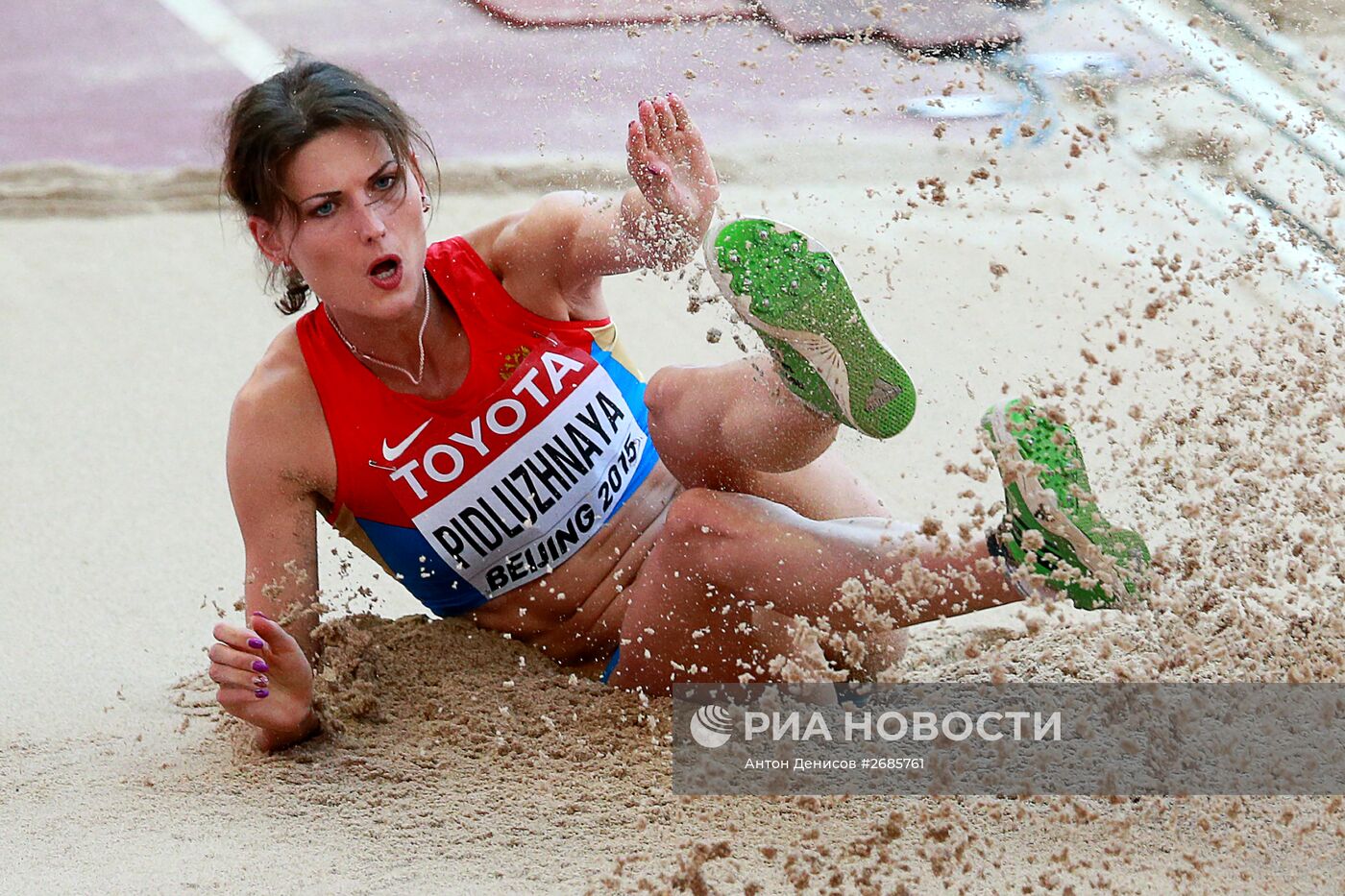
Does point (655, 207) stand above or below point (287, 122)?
below

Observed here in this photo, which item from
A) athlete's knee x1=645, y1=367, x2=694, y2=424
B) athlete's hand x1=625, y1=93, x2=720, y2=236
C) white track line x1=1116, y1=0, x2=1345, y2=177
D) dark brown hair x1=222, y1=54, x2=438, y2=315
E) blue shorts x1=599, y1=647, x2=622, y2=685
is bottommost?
blue shorts x1=599, y1=647, x2=622, y2=685

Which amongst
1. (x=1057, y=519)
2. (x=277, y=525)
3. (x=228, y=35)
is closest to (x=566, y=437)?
(x=277, y=525)

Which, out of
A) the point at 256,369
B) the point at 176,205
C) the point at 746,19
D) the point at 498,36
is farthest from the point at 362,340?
the point at 498,36

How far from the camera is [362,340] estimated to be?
1.85 m

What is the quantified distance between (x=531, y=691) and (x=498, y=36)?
328 centimetres

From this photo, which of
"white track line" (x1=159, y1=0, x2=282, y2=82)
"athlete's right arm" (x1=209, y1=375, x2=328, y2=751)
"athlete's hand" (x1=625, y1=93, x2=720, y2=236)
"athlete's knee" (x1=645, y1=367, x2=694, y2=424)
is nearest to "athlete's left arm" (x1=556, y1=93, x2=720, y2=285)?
"athlete's hand" (x1=625, y1=93, x2=720, y2=236)

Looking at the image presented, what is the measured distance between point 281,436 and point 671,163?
0.57 m

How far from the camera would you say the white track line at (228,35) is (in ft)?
16.1

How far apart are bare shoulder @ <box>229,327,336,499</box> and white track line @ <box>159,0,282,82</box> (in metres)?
3.17

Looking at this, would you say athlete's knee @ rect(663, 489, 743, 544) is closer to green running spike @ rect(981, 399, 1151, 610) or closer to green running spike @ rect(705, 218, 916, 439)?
green running spike @ rect(705, 218, 916, 439)

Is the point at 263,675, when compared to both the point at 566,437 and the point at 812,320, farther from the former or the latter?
the point at 812,320

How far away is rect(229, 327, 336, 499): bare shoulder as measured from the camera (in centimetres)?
181

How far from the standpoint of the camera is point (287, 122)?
5.66 ft

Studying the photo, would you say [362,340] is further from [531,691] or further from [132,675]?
[132,675]
